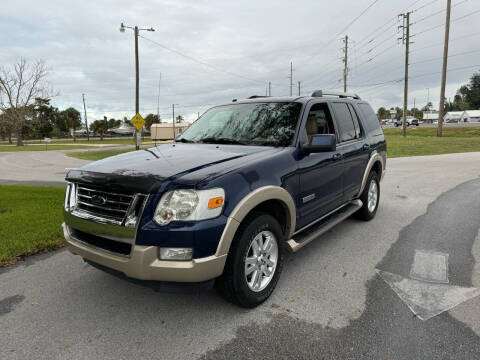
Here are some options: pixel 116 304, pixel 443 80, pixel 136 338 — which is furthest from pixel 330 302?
pixel 443 80

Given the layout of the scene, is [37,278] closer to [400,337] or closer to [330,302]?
[330,302]

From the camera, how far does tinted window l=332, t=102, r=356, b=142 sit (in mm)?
4477

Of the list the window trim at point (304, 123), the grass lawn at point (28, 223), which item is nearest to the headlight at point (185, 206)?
the window trim at point (304, 123)

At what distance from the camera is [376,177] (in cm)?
568

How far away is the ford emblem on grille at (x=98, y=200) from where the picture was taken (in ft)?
8.92

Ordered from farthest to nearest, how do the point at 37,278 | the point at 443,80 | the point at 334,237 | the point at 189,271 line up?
1. the point at 443,80
2. the point at 334,237
3. the point at 37,278
4. the point at 189,271

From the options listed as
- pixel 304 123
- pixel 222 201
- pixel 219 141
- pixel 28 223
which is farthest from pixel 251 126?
pixel 28 223

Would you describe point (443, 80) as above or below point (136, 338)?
above

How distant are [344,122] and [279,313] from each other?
2.85 metres

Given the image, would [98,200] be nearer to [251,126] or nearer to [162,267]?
[162,267]

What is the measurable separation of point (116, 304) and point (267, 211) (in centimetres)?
163

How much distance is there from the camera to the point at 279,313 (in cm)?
292

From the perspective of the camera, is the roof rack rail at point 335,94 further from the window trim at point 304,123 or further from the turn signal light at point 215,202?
the turn signal light at point 215,202

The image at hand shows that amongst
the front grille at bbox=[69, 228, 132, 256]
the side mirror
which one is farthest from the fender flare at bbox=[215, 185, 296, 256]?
the front grille at bbox=[69, 228, 132, 256]
